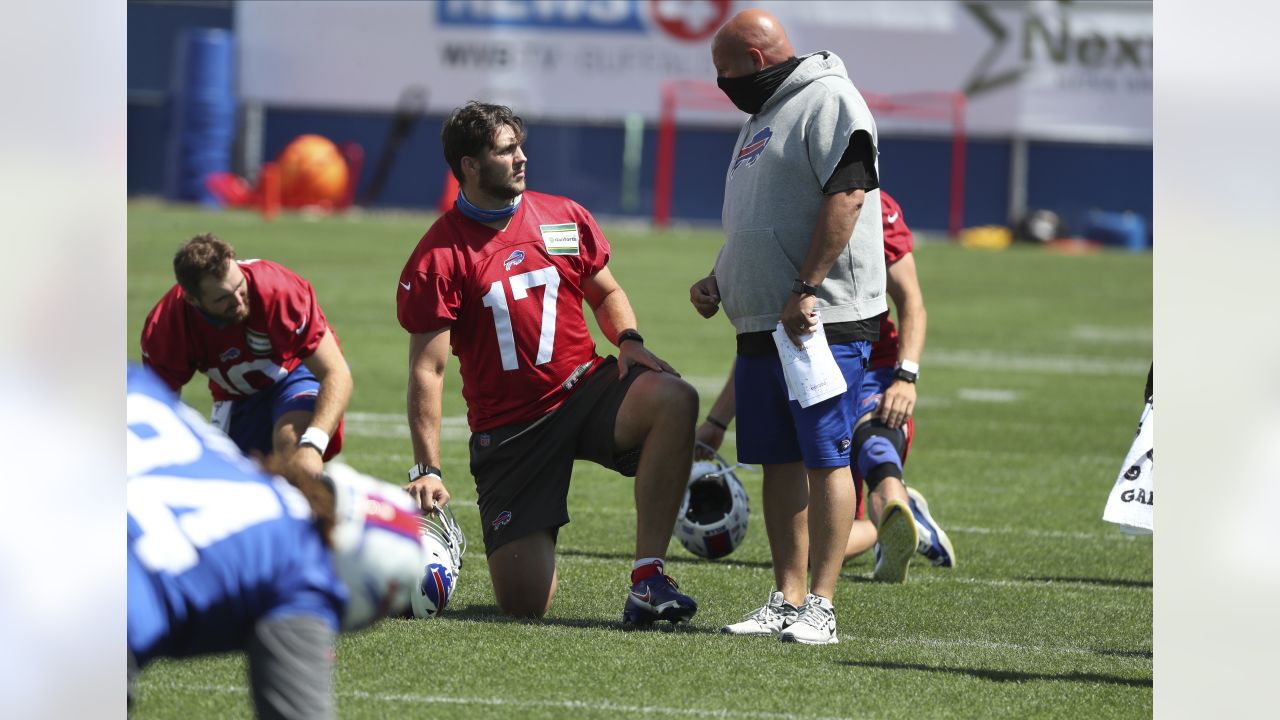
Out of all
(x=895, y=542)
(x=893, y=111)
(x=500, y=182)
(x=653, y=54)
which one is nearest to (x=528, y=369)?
(x=500, y=182)

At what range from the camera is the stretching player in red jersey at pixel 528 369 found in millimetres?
5449

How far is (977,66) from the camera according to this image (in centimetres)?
3170

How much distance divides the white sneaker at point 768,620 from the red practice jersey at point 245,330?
6.20 ft

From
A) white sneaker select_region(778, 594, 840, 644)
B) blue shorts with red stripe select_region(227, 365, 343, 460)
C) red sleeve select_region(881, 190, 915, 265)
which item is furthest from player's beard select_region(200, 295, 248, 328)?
red sleeve select_region(881, 190, 915, 265)

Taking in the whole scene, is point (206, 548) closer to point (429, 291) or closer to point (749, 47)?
point (429, 291)

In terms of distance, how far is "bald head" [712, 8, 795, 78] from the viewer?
17.0 ft

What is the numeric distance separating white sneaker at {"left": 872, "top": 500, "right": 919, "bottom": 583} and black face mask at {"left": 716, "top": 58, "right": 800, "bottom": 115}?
172cm

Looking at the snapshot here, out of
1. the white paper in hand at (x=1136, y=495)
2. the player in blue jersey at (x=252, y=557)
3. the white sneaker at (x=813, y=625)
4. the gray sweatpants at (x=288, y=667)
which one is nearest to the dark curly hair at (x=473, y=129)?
the white sneaker at (x=813, y=625)

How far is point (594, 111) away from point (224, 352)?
1025 inches

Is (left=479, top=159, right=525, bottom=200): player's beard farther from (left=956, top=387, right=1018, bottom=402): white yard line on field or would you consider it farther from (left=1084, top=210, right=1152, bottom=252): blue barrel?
(left=1084, top=210, right=1152, bottom=252): blue barrel

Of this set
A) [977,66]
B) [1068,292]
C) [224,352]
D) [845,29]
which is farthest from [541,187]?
[224,352]

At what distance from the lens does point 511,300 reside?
219 inches

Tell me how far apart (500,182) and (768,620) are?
1647 mm
